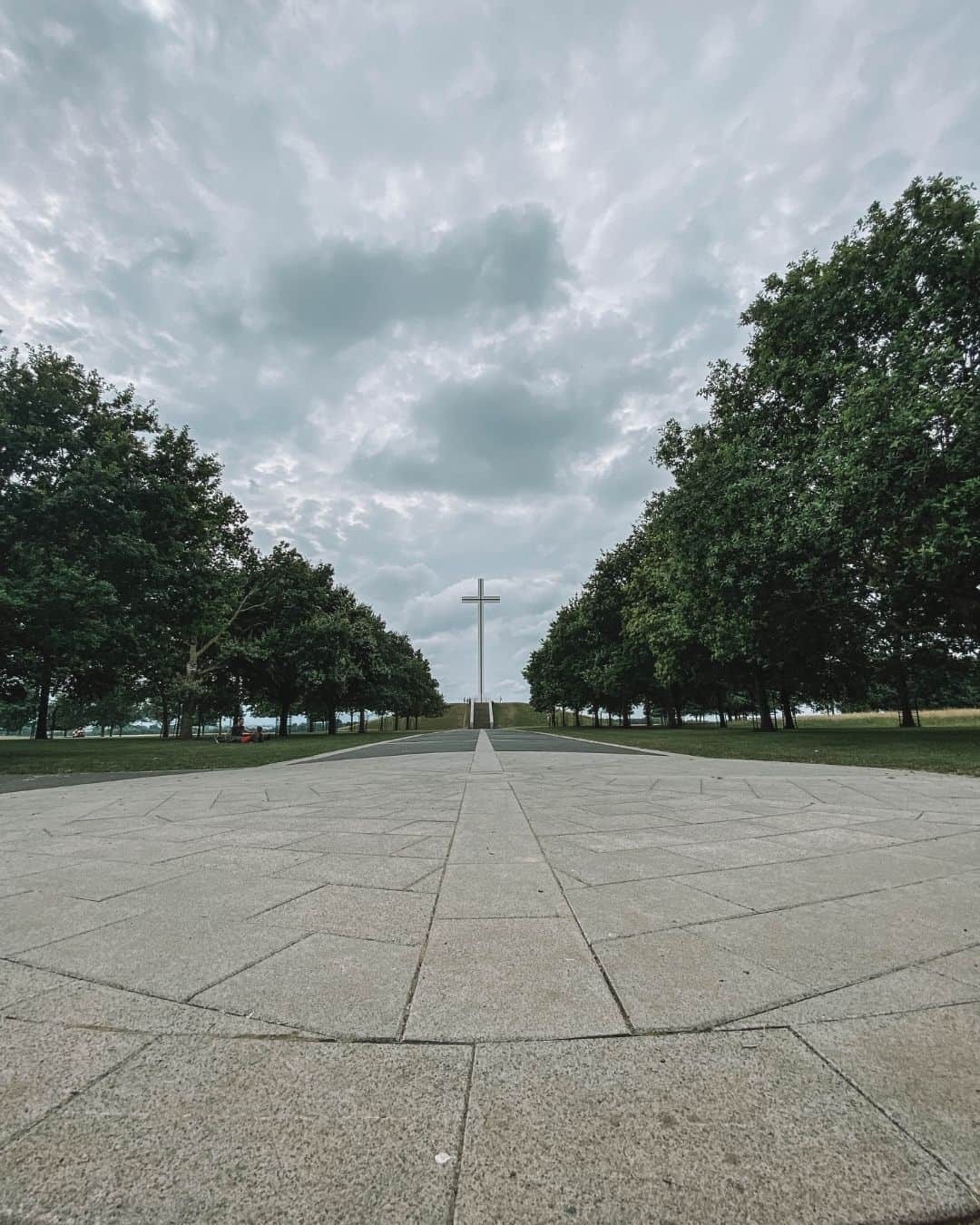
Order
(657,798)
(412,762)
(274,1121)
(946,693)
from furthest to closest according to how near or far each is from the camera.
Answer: (946,693) < (412,762) < (657,798) < (274,1121)

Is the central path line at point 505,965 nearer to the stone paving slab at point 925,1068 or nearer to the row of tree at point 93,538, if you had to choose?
the stone paving slab at point 925,1068

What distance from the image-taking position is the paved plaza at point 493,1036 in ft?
4.21

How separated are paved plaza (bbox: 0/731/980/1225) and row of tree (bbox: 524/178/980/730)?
13129mm

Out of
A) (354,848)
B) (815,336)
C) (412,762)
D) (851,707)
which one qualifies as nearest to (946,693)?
(851,707)

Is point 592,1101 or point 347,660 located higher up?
point 347,660

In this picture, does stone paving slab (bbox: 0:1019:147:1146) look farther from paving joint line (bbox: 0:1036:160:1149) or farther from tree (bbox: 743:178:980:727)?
tree (bbox: 743:178:980:727)

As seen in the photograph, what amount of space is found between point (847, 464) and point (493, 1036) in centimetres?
1655

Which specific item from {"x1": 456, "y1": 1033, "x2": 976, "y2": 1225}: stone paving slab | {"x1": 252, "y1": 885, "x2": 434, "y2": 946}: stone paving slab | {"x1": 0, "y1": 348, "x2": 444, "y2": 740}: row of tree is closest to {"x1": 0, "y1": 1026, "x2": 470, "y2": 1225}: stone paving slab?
{"x1": 456, "y1": 1033, "x2": 976, "y2": 1225}: stone paving slab

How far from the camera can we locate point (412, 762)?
1416cm

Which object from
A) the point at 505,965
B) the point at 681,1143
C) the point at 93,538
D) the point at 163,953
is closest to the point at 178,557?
the point at 93,538

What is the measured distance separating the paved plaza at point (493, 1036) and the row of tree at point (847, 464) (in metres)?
13.1

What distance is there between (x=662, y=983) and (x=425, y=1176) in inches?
50.6

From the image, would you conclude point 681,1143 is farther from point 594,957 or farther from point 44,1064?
point 44,1064

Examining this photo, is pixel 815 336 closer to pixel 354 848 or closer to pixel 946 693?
pixel 354 848
